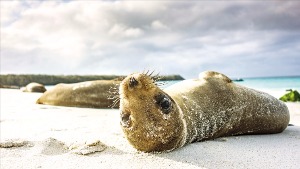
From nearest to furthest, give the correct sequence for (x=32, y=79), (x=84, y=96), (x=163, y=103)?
(x=163, y=103), (x=84, y=96), (x=32, y=79)

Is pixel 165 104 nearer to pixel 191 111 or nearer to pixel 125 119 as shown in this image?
pixel 125 119

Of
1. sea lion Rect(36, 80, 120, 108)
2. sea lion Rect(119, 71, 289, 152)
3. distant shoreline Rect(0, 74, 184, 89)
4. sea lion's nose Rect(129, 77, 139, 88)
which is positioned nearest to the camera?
sea lion's nose Rect(129, 77, 139, 88)

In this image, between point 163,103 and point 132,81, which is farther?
point 163,103

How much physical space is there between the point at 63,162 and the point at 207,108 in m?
1.72

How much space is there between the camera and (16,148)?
11.6 feet

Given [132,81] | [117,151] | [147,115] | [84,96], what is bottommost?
[117,151]

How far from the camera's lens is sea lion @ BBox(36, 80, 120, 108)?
8.13 metres

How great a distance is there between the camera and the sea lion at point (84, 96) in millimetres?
8133

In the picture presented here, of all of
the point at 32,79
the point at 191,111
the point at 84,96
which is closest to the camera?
the point at 191,111

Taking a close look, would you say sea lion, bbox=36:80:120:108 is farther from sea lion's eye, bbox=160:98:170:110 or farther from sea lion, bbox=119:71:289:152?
sea lion's eye, bbox=160:98:170:110

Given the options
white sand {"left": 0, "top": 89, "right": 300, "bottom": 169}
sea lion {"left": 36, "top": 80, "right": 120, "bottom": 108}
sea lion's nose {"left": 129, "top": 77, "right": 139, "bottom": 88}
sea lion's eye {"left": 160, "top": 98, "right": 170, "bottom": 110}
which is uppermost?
sea lion's nose {"left": 129, "top": 77, "right": 139, "bottom": 88}

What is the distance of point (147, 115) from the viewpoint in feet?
10.1

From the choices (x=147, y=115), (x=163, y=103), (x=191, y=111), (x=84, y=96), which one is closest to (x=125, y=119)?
(x=147, y=115)

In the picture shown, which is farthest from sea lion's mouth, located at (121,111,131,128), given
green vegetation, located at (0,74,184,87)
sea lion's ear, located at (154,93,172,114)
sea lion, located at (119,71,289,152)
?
green vegetation, located at (0,74,184,87)
